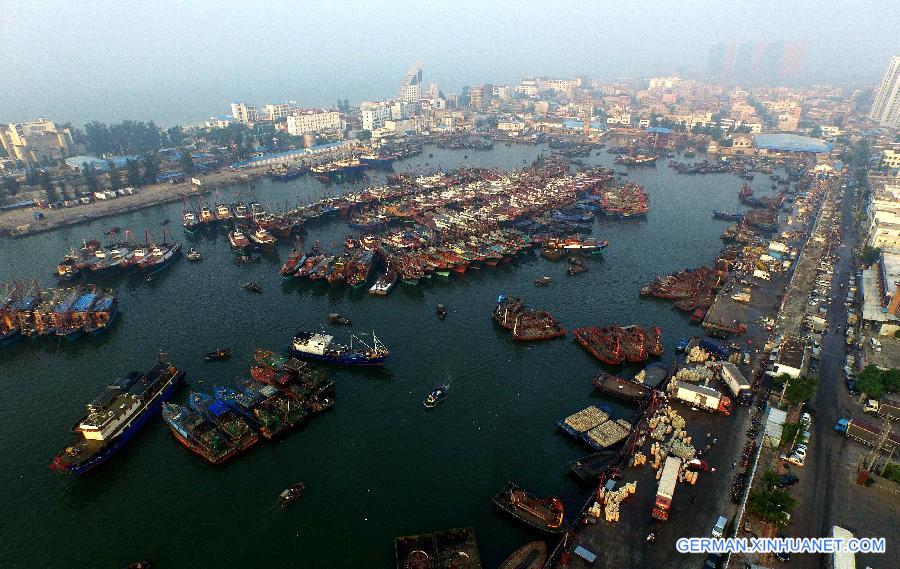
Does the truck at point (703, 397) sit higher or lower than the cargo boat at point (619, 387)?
higher

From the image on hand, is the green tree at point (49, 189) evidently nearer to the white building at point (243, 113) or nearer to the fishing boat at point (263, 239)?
the fishing boat at point (263, 239)

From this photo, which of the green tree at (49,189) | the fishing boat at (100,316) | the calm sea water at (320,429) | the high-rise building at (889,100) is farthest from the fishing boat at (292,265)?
the high-rise building at (889,100)

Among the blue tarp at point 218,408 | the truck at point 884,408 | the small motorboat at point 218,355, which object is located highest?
the blue tarp at point 218,408

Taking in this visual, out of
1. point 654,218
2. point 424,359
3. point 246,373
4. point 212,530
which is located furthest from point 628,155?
point 212,530

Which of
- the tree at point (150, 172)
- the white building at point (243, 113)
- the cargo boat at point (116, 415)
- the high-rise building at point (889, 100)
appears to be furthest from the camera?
the white building at point (243, 113)

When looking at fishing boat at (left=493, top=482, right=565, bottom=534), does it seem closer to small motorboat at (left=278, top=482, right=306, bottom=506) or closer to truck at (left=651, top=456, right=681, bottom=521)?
truck at (left=651, top=456, right=681, bottom=521)

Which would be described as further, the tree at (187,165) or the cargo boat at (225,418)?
the tree at (187,165)

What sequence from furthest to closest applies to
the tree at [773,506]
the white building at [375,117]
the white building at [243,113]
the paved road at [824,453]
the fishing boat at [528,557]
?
the white building at [243,113]
the white building at [375,117]
the paved road at [824,453]
the tree at [773,506]
the fishing boat at [528,557]
